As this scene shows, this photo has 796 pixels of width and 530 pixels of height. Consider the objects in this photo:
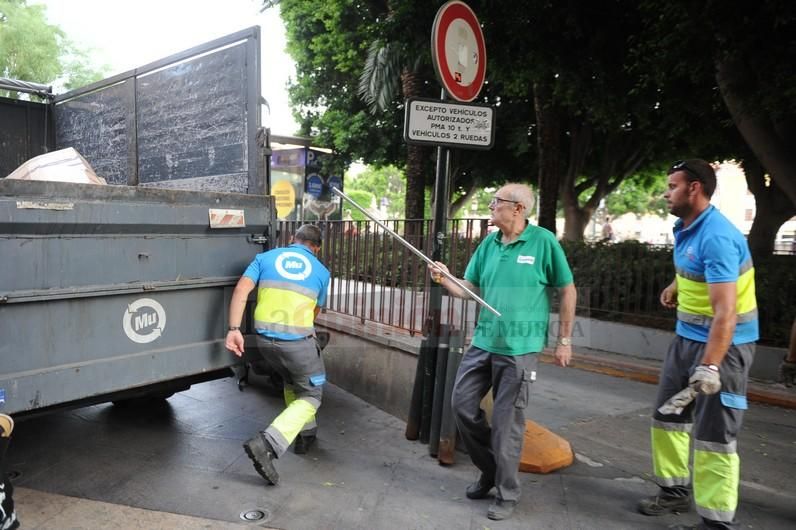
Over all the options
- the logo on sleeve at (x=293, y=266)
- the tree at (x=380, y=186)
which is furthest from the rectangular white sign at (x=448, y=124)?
the tree at (x=380, y=186)

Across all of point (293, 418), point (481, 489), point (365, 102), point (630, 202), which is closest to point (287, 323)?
point (293, 418)

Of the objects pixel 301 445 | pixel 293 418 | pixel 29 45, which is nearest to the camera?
pixel 293 418

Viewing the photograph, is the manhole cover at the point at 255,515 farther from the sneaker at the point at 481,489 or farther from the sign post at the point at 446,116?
the sign post at the point at 446,116

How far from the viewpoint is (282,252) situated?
3.66 metres

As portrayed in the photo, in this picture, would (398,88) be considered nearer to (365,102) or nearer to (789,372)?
(365,102)

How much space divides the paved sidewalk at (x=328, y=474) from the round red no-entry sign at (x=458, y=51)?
246cm

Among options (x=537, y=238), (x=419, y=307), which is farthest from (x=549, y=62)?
(x=537, y=238)

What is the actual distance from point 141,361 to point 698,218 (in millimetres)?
2995

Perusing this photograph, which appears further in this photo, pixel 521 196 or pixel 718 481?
pixel 521 196

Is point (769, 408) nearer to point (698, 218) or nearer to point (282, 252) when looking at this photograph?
point (698, 218)

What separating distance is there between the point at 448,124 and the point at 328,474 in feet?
7.59

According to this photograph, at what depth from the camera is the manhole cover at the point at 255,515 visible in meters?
2.99

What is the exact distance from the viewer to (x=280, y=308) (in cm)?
361

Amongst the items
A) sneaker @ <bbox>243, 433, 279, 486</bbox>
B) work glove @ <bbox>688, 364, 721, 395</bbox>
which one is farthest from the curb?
sneaker @ <bbox>243, 433, 279, 486</bbox>
